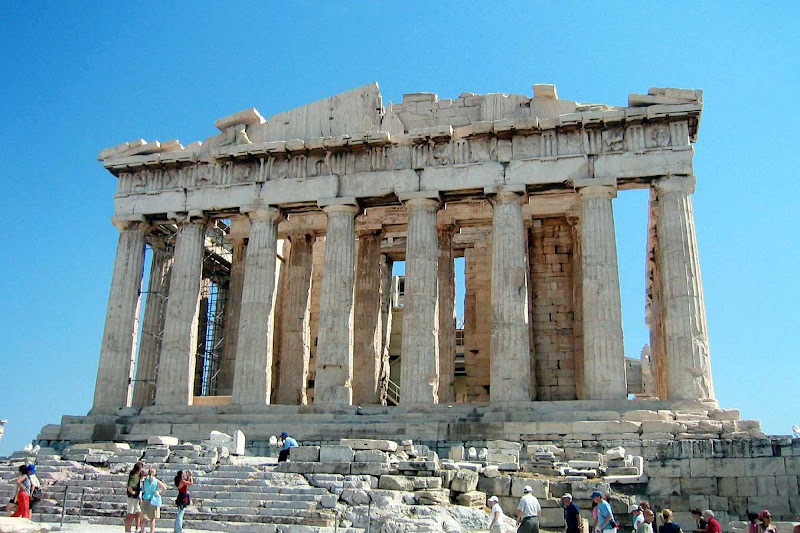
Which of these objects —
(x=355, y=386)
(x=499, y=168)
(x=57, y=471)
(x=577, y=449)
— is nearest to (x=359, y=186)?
(x=499, y=168)

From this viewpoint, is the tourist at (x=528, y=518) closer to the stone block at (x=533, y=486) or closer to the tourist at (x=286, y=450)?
the stone block at (x=533, y=486)

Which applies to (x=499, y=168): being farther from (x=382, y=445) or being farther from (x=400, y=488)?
(x=400, y=488)

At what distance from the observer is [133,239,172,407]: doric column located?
2862cm

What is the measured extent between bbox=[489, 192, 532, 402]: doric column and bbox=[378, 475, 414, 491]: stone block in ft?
27.4

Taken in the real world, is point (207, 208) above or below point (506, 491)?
above

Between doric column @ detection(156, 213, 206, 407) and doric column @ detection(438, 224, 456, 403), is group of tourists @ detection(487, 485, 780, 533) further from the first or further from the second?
doric column @ detection(156, 213, 206, 407)

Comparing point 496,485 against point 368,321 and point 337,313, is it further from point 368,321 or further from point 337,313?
point 368,321

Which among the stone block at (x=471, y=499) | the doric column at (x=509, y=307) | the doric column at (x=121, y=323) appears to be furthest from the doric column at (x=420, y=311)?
the doric column at (x=121, y=323)

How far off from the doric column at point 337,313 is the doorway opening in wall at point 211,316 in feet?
25.8

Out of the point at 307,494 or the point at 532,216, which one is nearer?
the point at 307,494

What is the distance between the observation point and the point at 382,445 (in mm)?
17906

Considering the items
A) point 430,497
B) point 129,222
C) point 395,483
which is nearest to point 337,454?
point 395,483

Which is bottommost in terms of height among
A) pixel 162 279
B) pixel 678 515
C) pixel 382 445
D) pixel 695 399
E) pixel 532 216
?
pixel 678 515

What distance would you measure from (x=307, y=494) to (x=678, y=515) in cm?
713
